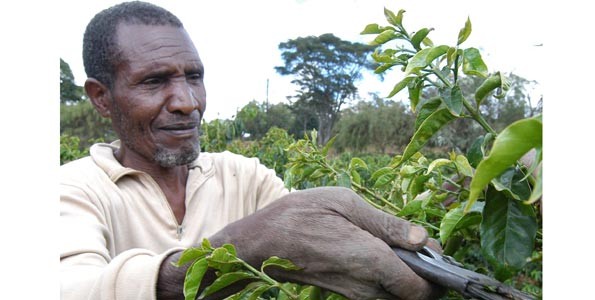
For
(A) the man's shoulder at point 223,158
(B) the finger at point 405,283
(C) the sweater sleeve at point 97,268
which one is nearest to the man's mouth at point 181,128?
(A) the man's shoulder at point 223,158

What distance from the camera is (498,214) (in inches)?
20.4

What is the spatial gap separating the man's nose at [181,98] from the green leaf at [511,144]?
118 cm

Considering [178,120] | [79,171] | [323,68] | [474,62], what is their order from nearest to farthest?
[474,62], [79,171], [178,120], [323,68]

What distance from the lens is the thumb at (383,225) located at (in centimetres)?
67

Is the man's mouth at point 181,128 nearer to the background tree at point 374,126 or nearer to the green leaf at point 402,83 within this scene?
the green leaf at point 402,83

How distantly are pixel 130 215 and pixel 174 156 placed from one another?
20 cm

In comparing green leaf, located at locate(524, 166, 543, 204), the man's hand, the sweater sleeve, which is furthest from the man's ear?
green leaf, located at locate(524, 166, 543, 204)

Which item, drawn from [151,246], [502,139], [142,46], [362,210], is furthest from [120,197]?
[502,139]

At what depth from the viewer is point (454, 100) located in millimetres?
561

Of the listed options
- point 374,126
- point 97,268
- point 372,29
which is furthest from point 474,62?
point 374,126

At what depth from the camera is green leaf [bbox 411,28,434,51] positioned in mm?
621

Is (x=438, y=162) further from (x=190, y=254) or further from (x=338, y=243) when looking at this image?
(x=190, y=254)

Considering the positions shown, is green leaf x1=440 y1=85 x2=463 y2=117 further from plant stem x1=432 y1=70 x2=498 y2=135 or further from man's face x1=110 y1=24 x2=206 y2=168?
man's face x1=110 y1=24 x2=206 y2=168
